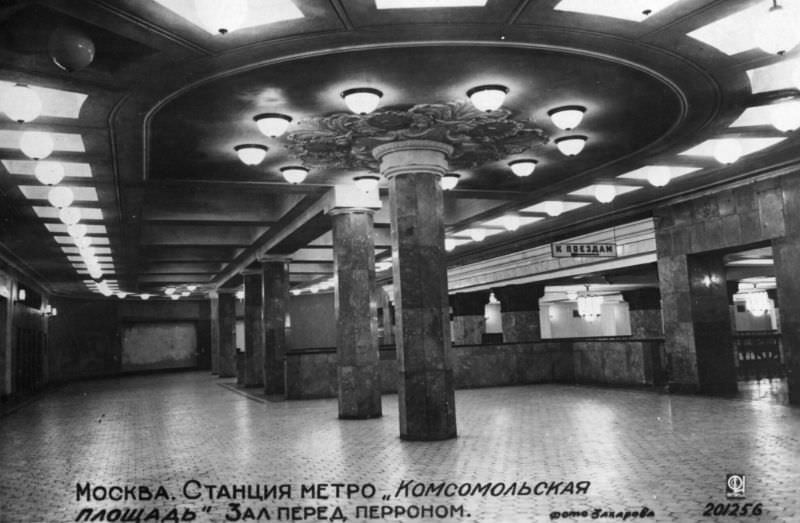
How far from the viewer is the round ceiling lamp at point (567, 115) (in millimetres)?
9570

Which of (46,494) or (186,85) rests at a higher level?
(186,85)

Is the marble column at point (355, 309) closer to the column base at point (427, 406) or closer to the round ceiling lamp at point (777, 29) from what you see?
the column base at point (427, 406)

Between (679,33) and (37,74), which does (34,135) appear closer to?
(37,74)

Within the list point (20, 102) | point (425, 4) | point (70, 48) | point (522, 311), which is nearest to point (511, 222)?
point (522, 311)

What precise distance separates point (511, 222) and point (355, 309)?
23.7ft

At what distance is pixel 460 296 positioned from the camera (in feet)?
104

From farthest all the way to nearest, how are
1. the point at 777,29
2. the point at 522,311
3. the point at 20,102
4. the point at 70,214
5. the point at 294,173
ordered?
the point at 522,311 < the point at 70,214 < the point at 294,173 < the point at 20,102 < the point at 777,29

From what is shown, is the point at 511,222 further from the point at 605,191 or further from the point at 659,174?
the point at 659,174

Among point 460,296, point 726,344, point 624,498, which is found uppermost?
point 460,296

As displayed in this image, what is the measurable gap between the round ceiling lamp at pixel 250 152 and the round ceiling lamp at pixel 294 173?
52.8 inches

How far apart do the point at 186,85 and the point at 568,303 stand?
127 feet

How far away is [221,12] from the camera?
5.95 meters

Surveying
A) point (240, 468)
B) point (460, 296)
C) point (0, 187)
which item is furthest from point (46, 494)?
point (460, 296)

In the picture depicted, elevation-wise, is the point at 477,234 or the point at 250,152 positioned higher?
the point at 477,234
